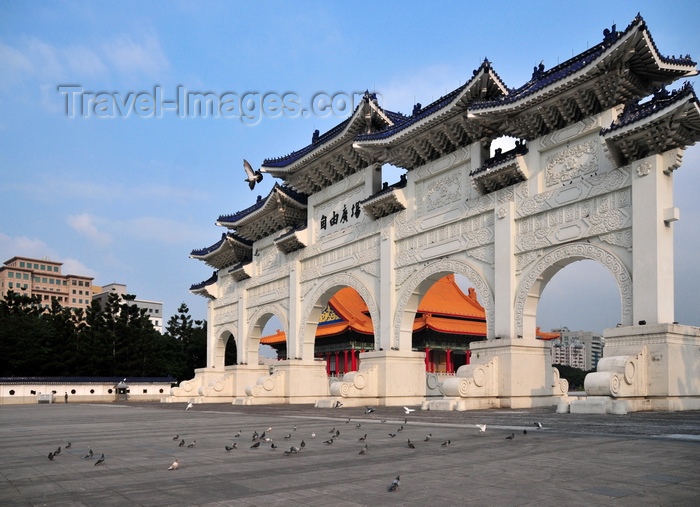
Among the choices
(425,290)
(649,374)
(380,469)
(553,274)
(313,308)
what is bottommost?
(380,469)

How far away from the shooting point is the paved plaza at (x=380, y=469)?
5129 mm

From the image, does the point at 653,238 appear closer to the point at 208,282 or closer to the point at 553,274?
the point at 553,274

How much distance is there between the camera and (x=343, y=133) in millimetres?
24000

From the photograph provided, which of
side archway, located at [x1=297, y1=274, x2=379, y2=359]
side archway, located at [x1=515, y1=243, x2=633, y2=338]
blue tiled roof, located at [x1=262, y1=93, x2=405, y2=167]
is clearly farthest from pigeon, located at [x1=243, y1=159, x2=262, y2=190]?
side archway, located at [x1=515, y1=243, x2=633, y2=338]

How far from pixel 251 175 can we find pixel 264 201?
13.0 feet

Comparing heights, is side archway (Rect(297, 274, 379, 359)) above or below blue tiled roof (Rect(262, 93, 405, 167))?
below

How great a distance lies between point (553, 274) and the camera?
57.3 ft

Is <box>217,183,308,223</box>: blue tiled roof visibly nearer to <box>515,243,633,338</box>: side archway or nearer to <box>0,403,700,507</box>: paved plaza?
<box>515,243,633,338</box>: side archway

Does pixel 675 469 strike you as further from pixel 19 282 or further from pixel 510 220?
pixel 19 282

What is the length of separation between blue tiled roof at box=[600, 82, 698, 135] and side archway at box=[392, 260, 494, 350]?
5.65 meters

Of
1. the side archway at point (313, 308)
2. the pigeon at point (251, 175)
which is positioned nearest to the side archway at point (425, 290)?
the side archway at point (313, 308)

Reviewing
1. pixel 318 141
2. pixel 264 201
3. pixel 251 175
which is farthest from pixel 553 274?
pixel 251 175

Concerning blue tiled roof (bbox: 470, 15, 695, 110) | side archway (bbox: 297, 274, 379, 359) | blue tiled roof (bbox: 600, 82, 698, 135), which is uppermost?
blue tiled roof (bbox: 470, 15, 695, 110)

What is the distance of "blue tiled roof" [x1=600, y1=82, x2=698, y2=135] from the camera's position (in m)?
13.8
